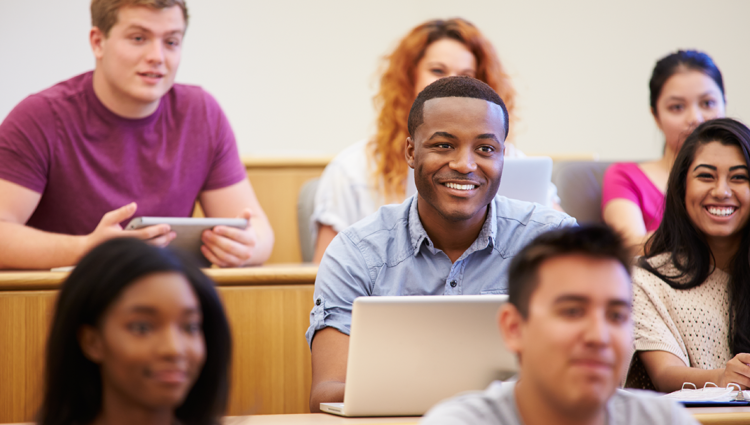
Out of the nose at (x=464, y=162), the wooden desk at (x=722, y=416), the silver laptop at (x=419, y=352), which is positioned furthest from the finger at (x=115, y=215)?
the wooden desk at (x=722, y=416)

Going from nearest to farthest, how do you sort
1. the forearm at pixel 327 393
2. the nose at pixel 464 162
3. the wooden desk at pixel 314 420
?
the wooden desk at pixel 314 420 → the forearm at pixel 327 393 → the nose at pixel 464 162

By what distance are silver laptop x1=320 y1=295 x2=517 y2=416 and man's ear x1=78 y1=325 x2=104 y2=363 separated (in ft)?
1.29

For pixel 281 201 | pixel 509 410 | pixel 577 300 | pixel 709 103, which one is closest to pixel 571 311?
pixel 577 300

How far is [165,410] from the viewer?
884mm

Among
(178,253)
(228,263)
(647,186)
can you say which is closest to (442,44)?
(647,186)

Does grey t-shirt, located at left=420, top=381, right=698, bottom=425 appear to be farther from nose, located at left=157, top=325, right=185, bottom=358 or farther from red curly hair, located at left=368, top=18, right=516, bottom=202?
red curly hair, located at left=368, top=18, right=516, bottom=202

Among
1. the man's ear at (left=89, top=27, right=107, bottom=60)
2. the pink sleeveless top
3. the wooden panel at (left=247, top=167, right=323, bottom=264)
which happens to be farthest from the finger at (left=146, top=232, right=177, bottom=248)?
the pink sleeveless top

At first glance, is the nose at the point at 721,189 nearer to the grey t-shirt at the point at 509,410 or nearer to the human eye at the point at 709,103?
the human eye at the point at 709,103

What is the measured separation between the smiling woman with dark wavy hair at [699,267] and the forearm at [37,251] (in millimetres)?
1319

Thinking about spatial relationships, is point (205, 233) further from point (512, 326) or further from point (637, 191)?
point (637, 191)

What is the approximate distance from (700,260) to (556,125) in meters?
2.16

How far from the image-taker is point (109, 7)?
7.13 feet

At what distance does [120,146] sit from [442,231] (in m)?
1.09

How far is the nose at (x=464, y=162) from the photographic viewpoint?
149 cm
